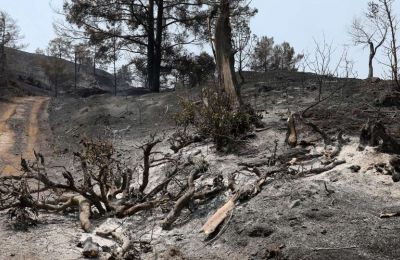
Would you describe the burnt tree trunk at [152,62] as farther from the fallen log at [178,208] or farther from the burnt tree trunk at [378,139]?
the fallen log at [178,208]

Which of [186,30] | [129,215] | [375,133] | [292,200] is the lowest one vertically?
[129,215]

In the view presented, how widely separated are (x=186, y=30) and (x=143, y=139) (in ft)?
46.1

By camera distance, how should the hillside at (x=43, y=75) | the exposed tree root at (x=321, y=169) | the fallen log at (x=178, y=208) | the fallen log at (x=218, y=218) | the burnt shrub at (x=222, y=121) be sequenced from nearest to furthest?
the fallen log at (x=218, y=218), the fallen log at (x=178, y=208), the exposed tree root at (x=321, y=169), the burnt shrub at (x=222, y=121), the hillside at (x=43, y=75)

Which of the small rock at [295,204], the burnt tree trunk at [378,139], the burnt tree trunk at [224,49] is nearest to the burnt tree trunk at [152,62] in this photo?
the burnt tree trunk at [224,49]

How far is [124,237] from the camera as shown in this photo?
5.66 metres

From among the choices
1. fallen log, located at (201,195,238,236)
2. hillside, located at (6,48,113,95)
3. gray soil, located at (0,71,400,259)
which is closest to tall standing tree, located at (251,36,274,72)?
hillside, located at (6,48,113,95)

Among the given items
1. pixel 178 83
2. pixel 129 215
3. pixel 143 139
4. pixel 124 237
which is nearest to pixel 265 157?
pixel 129 215

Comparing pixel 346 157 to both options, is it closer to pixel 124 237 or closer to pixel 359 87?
pixel 124 237

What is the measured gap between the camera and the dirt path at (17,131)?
39.1 ft

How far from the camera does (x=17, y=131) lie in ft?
52.6

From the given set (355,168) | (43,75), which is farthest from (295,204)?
(43,75)

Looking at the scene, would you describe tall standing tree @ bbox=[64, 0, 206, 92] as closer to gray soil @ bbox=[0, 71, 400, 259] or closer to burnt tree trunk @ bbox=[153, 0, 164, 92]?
burnt tree trunk @ bbox=[153, 0, 164, 92]

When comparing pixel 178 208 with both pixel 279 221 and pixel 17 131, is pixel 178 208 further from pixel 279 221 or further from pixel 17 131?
pixel 17 131

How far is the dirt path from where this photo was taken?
39.1 feet
